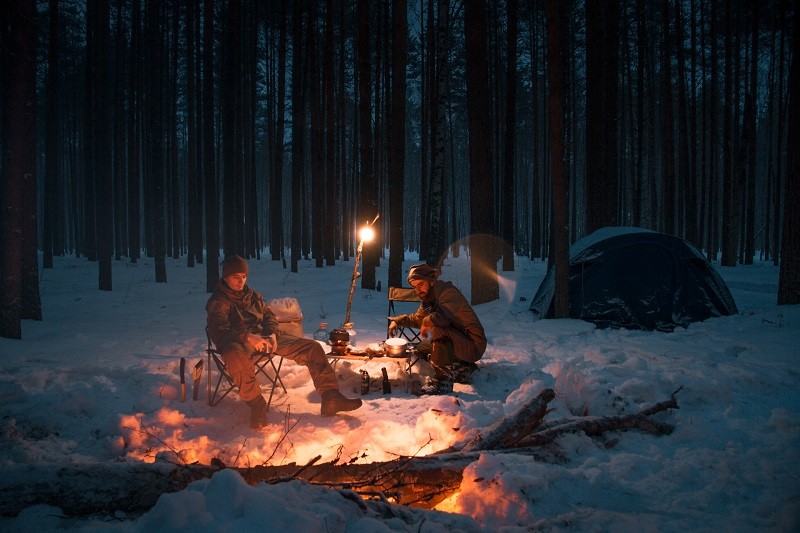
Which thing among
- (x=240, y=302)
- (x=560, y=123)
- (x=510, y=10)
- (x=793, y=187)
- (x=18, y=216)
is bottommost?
(x=240, y=302)

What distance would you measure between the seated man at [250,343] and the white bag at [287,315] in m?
0.17

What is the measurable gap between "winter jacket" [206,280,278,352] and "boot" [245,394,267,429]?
55cm

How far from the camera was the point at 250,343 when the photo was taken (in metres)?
4.18

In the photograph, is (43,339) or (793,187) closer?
(43,339)

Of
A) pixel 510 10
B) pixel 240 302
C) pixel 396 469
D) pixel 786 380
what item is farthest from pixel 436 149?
pixel 396 469

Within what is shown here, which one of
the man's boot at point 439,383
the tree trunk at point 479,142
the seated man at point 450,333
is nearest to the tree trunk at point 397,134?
the tree trunk at point 479,142

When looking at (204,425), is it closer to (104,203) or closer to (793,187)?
(793,187)

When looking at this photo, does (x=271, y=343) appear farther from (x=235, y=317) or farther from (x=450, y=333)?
(x=450, y=333)

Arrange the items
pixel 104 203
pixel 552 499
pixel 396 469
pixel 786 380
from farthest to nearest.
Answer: pixel 104 203, pixel 786 380, pixel 396 469, pixel 552 499

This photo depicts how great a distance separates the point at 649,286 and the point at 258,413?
6.92 m

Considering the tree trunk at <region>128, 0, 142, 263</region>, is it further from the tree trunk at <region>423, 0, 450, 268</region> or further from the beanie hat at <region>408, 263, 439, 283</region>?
the beanie hat at <region>408, 263, 439, 283</region>

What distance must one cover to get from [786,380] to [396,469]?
4.29 metres

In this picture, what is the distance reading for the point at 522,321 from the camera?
8109 millimetres

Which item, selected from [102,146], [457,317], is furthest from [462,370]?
[102,146]
